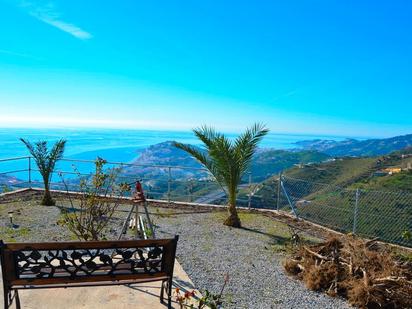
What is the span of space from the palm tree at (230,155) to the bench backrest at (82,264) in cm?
482

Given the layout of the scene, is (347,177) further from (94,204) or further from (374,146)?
(374,146)

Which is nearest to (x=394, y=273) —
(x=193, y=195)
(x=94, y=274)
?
(x=94, y=274)

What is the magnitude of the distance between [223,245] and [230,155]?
233cm

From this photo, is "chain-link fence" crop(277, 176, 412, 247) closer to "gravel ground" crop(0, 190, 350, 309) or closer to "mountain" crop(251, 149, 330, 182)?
"gravel ground" crop(0, 190, 350, 309)

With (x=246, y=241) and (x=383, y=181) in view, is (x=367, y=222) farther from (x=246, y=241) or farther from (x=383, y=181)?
(x=383, y=181)

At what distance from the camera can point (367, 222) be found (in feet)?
27.3

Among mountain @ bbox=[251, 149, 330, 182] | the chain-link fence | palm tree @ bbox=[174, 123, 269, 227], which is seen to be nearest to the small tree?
palm tree @ bbox=[174, 123, 269, 227]

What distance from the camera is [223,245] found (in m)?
6.72

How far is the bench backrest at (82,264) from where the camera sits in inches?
122

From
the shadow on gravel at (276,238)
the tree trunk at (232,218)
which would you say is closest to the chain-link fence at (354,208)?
the shadow on gravel at (276,238)

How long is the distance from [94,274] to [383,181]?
1758 centimetres

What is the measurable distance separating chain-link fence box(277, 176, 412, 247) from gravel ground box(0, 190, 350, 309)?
98cm

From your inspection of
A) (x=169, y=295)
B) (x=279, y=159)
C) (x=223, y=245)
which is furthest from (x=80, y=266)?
(x=279, y=159)

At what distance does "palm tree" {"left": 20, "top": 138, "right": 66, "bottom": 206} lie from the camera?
30.6 feet
